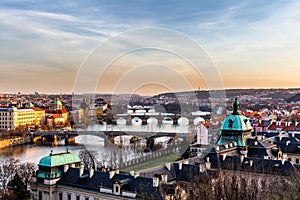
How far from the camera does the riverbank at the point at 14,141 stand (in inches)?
1761

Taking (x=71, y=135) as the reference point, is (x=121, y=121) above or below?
above

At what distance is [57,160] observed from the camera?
16734mm

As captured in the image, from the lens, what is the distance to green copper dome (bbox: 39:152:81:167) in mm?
16484

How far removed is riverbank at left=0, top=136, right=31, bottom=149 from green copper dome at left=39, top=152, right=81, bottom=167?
29794mm

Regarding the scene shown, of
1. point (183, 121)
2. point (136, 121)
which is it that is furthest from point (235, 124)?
point (183, 121)

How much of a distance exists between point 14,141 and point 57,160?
3385 centimetres

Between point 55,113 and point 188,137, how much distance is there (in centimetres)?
4480

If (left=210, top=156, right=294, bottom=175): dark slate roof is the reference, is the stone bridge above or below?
below

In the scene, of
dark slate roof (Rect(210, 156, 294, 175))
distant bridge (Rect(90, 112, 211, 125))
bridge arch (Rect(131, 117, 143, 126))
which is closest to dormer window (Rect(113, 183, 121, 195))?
dark slate roof (Rect(210, 156, 294, 175))

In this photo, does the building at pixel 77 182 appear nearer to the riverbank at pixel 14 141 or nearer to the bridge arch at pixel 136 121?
the riverbank at pixel 14 141

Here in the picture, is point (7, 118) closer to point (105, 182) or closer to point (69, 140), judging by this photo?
point (69, 140)

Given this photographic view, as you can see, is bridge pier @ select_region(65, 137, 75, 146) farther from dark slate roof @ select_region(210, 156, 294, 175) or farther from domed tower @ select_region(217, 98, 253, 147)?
dark slate roof @ select_region(210, 156, 294, 175)

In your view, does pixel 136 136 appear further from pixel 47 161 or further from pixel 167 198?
pixel 167 198

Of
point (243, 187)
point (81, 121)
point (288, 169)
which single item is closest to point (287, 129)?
point (288, 169)
